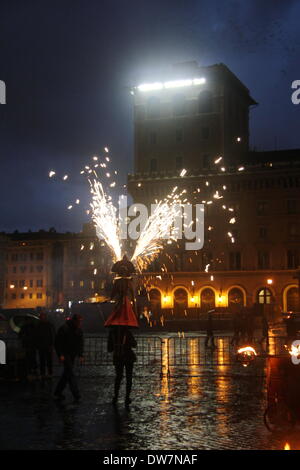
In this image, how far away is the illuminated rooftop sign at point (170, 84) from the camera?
73.1 m

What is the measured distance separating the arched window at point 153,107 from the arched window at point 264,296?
2409 centimetres

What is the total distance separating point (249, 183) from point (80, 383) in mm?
57624

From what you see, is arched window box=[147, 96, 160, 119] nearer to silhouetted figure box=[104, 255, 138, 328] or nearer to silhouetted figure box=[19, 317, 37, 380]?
silhouetted figure box=[19, 317, 37, 380]

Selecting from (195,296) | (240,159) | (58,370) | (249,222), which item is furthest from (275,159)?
(58,370)

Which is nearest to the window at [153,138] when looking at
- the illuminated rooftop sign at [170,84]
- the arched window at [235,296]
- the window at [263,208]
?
the illuminated rooftop sign at [170,84]

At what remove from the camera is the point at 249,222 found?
2741 inches

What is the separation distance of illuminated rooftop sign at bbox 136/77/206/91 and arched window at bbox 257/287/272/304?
24932mm

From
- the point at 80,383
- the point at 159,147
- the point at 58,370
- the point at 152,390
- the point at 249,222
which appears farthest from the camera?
the point at 159,147

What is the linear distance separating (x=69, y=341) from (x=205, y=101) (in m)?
63.4

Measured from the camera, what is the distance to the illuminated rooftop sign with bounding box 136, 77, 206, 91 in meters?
73.1

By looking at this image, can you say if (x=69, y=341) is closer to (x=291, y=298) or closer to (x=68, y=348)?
(x=68, y=348)

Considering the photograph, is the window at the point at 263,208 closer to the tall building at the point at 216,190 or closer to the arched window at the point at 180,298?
the tall building at the point at 216,190

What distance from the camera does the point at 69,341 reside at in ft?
42.1
